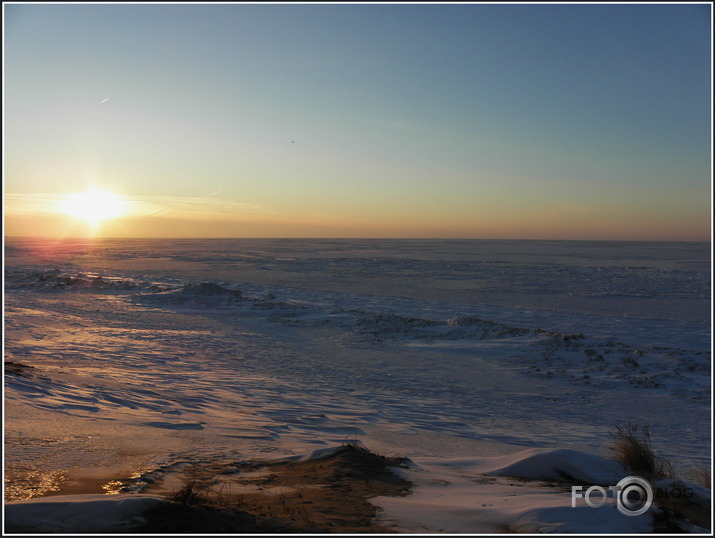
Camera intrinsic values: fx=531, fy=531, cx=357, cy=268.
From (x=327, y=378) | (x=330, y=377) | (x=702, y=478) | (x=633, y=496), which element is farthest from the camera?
(x=330, y=377)

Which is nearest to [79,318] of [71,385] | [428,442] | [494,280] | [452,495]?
[71,385]

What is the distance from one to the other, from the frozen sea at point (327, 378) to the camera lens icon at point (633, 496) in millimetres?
2040

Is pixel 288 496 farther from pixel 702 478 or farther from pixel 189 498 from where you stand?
pixel 702 478

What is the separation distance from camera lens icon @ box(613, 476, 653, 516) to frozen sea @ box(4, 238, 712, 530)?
2.04 metres

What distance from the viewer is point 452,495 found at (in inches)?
171

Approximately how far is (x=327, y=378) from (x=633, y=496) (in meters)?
7.04

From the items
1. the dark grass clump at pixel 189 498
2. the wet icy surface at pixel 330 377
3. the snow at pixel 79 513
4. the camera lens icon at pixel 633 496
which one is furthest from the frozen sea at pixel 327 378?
the camera lens icon at pixel 633 496

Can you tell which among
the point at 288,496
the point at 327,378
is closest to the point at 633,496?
the point at 288,496

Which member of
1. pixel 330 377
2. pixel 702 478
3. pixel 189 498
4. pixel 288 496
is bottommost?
pixel 330 377

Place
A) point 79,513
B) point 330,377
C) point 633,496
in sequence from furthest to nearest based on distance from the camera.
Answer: point 330,377, point 633,496, point 79,513

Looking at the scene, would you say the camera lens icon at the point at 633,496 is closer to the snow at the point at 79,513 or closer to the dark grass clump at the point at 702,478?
the dark grass clump at the point at 702,478

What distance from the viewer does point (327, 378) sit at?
10.6 metres

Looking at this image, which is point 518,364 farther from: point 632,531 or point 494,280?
point 494,280

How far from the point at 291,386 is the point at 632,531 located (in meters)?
7.02
